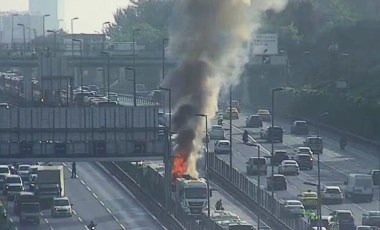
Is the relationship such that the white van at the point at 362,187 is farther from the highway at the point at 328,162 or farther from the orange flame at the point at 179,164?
the orange flame at the point at 179,164

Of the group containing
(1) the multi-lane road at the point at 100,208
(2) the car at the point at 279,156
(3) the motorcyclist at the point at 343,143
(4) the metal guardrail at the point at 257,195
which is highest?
(3) the motorcyclist at the point at 343,143

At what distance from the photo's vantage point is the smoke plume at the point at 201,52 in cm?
8106

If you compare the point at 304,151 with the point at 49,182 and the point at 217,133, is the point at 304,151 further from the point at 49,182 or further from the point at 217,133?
the point at 49,182

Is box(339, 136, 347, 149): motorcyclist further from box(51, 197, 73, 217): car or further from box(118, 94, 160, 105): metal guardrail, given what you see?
box(118, 94, 160, 105): metal guardrail

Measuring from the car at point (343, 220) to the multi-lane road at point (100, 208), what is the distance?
6.23 m

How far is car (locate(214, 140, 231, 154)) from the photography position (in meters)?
91.9

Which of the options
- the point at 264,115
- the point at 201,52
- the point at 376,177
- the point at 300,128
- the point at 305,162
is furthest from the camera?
the point at 264,115

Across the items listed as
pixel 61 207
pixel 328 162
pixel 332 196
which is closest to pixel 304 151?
pixel 328 162

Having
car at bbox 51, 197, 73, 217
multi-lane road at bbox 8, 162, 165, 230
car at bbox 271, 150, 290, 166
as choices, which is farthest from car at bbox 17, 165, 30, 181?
car at bbox 51, 197, 73, 217

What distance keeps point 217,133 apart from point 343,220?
38.2 meters

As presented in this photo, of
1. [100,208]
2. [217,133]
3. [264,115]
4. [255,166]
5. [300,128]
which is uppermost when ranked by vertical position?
[264,115]

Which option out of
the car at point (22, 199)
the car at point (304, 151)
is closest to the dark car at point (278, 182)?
the car at point (22, 199)

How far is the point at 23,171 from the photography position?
87.9 m

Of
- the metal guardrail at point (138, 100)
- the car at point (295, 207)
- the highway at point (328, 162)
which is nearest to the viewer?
the car at point (295, 207)
